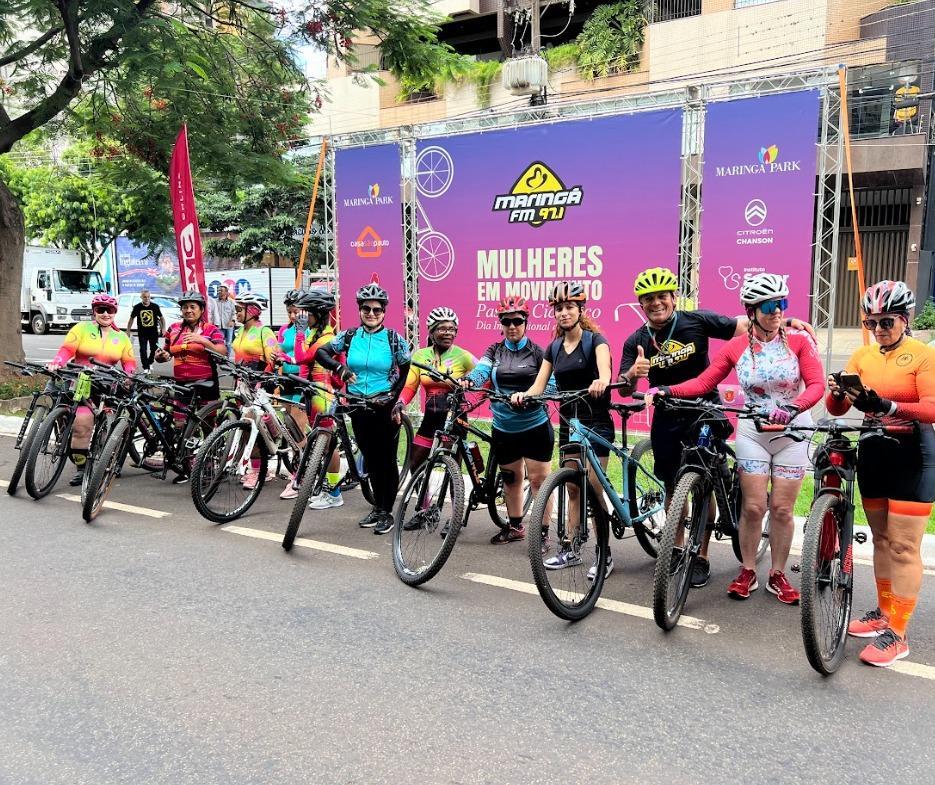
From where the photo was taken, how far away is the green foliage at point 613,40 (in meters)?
25.0

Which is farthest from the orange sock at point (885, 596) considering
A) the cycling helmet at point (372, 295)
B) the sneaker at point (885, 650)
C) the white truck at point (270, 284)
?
the white truck at point (270, 284)

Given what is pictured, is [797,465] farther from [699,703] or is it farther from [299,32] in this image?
[299,32]

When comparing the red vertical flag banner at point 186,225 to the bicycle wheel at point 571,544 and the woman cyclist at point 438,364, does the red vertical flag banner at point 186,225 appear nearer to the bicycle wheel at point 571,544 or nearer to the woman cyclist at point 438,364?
the woman cyclist at point 438,364

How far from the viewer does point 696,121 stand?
997 cm

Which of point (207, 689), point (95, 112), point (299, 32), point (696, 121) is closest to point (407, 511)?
point (207, 689)

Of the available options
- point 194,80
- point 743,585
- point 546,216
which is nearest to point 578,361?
point 743,585

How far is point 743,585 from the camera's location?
4898mm

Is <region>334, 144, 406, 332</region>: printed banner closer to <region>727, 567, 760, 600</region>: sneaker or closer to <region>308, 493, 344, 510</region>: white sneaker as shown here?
<region>308, 493, 344, 510</region>: white sneaker

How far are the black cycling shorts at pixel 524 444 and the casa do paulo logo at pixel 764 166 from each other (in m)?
5.51

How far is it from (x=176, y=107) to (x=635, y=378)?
1029 cm

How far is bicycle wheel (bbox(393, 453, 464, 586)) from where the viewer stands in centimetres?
516

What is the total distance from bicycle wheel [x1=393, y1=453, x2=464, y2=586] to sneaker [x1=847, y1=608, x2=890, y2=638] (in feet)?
7.59

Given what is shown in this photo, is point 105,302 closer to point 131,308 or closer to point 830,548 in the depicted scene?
point 830,548

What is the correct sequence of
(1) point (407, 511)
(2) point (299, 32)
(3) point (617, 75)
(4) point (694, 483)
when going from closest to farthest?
(4) point (694, 483) < (1) point (407, 511) < (2) point (299, 32) < (3) point (617, 75)
